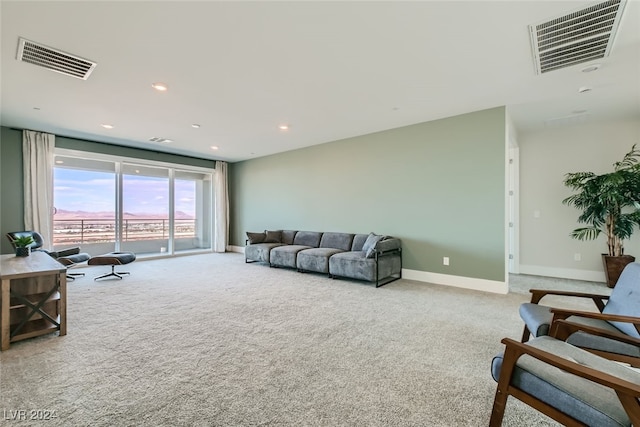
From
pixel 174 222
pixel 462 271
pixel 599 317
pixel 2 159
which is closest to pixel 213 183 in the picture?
pixel 174 222

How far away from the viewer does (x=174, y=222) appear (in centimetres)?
731

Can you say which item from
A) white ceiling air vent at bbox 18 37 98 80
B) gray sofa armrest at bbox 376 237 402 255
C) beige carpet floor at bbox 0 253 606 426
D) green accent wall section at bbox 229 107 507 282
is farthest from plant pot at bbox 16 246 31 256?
gray sofa armrest at bbox 376 237 402 255

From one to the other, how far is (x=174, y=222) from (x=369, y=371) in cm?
685

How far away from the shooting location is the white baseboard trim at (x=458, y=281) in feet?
13.2

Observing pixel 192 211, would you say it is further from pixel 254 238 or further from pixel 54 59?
pixel 54 59

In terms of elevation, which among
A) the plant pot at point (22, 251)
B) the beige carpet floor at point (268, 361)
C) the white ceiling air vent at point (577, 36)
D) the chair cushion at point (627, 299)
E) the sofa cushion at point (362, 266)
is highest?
the white ceiling air vent at point (577, 36)

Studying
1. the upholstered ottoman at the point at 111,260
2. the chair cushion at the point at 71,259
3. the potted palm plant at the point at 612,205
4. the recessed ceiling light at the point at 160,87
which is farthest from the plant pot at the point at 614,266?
the chair cushion at the point at 71,259

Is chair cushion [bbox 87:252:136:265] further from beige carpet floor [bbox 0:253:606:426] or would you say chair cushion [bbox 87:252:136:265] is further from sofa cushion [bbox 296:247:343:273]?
sofa cushion [bbox 296:247:343:273]

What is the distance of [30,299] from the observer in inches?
109

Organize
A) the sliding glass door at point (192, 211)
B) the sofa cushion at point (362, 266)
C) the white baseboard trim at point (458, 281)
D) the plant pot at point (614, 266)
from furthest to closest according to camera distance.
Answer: the sliding glass door at point (192, 211), the sofa cushion at point (362, 266), the plant pot at point (614, 266), the white baseboard trim at point (458, 281)

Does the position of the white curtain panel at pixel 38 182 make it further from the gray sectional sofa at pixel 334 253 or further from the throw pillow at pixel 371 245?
the throw pillow at pixel 371 245

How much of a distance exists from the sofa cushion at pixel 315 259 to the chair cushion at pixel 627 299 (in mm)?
3561

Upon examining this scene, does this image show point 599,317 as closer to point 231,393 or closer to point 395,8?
point 231,393

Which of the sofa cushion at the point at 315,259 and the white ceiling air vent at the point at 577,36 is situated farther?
the sofa cushion at the point at 315,259
